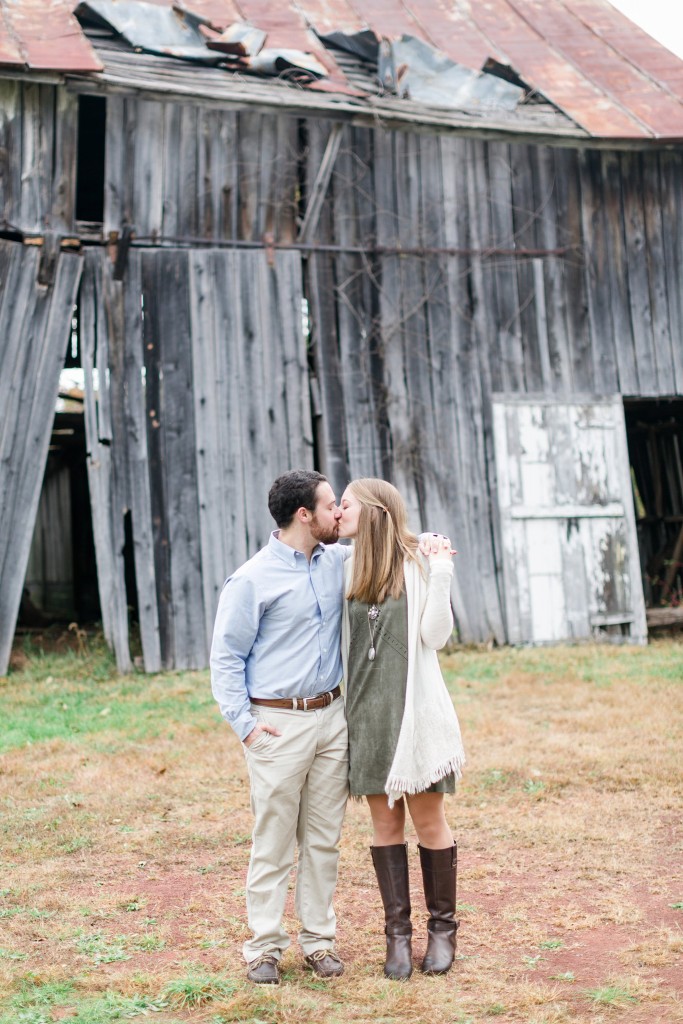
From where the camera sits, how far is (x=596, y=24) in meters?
12.4

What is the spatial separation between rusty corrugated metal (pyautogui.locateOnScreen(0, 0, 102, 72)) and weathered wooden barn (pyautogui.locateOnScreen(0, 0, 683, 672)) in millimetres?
31

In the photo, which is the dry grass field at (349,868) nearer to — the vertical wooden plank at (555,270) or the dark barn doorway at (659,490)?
the vertical wooden plank at (555,270)

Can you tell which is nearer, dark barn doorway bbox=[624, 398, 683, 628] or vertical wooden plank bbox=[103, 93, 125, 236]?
vertical wooden plank bbox=[103, 93, 125, 236]

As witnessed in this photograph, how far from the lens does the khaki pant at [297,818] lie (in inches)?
136

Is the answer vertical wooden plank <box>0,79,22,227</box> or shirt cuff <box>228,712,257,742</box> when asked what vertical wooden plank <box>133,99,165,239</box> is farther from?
shirt cuff <box>228,712,257,742</box>

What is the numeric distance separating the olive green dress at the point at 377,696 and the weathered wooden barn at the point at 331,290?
566 cm

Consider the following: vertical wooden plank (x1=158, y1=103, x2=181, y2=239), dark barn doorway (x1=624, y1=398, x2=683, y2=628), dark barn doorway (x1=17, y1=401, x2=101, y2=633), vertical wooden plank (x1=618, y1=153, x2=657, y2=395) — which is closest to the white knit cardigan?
vertical wooden plank (x1=158, y1=103, x2=181, y2=239)

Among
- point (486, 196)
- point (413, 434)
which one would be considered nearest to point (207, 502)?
point (413, 434)

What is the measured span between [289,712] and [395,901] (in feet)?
2.44

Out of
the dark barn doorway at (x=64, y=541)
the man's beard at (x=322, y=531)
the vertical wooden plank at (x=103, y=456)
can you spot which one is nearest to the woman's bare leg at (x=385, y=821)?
the man's beard at (x=322, y=531)

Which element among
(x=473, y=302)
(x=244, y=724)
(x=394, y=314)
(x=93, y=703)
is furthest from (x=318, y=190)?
(x=244, y=724)

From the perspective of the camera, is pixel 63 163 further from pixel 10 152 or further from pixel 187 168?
pixel 187 168

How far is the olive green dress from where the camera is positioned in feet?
11.4

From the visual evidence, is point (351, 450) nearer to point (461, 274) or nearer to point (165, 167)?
point (461, 274)
